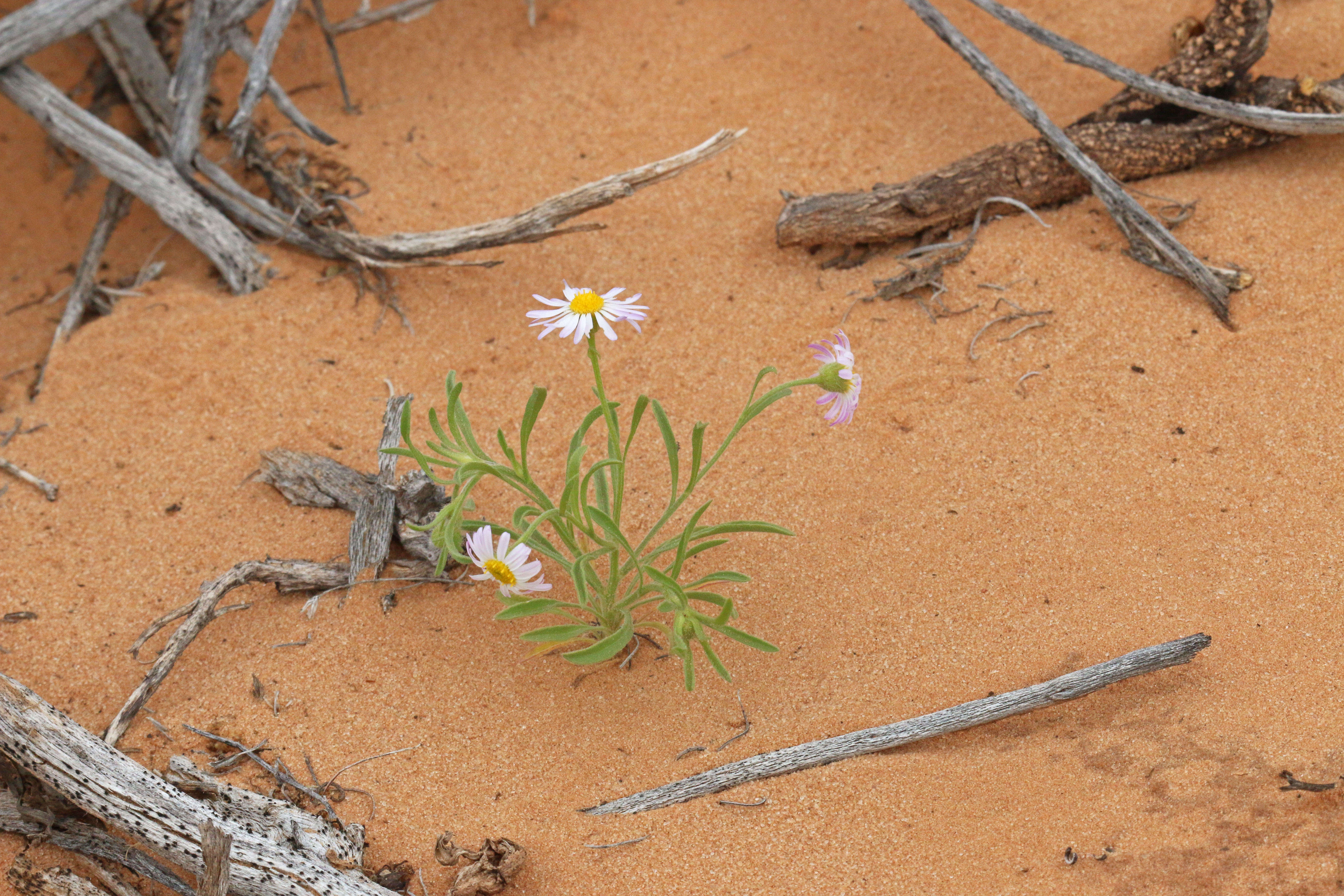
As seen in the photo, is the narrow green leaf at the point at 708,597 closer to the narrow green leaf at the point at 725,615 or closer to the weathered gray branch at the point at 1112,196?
the narrow green leaf at the point at 725,615

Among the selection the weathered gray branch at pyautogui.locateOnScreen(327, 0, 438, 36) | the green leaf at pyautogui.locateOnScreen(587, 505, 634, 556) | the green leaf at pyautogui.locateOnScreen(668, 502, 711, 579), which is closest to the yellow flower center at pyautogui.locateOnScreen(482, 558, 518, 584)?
the green leaf at pyautogui.locateOnScreen(587, 505, 634, 556)

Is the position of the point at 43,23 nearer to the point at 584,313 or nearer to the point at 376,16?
the point at 376,16

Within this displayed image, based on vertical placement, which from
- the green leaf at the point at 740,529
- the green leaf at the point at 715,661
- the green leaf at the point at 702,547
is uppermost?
the green leaf at the point at 740,529

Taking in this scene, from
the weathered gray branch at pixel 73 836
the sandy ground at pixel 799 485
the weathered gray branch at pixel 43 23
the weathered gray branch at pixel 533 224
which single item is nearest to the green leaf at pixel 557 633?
the sandy ground at pixel 799 485

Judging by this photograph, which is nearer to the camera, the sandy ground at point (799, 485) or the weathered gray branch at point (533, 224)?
the sandy ground at point (799, 485)

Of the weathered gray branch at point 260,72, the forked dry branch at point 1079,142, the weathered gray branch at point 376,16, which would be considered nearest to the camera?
the forked dry branch at point 1079,142

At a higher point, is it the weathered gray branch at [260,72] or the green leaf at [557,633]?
the weathered gray branch at [260,72]

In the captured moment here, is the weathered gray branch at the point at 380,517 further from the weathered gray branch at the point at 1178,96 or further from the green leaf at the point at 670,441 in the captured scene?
the weathered gray branch at the point at 1178,96

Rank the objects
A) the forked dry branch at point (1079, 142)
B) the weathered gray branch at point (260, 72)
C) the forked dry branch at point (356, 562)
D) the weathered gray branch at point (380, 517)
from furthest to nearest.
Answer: the weathered gray branch at point (260, 72) → the forked dry branch at point (1079, 142) → the weathered gray branch at point (380, 517) → the forked dry branch at point (356, 562)
